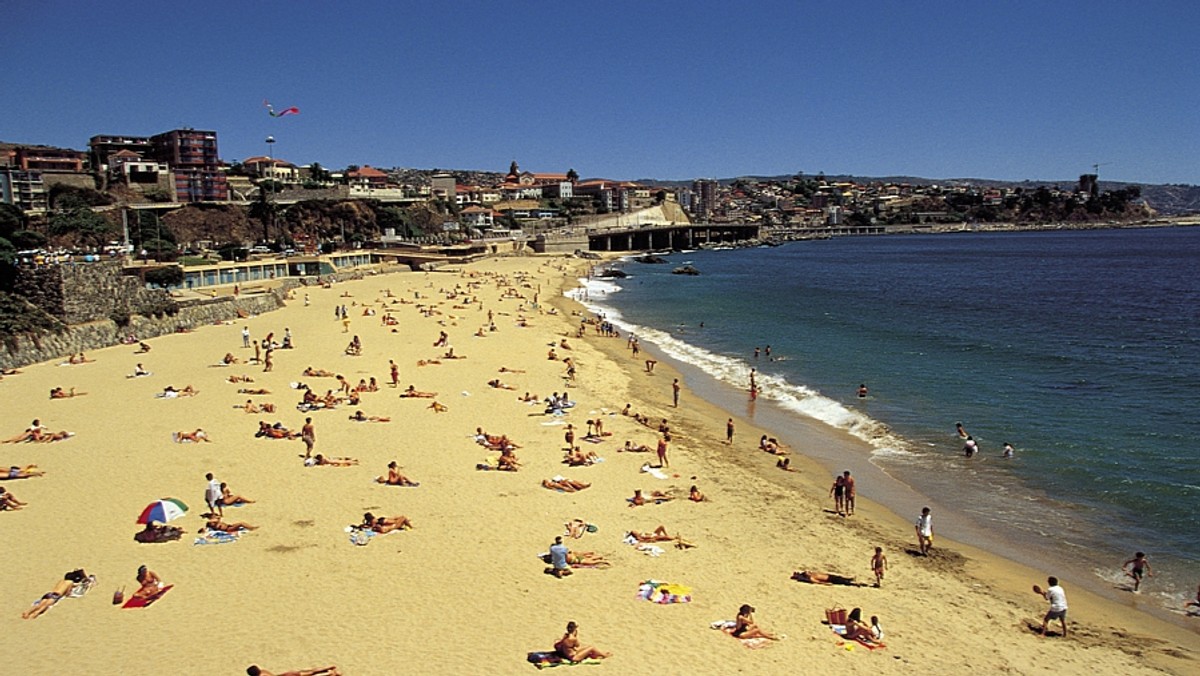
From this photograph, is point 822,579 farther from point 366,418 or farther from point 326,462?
point 366,418

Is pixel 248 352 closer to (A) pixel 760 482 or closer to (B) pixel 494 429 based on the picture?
(B) pixel 494 429

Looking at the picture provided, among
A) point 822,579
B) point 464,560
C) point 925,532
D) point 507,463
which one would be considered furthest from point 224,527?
point 925,532

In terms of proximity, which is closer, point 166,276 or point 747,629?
point 747,629

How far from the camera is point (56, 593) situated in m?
9.42

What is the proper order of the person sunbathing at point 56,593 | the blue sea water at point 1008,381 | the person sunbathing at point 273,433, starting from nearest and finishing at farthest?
1. the person sunbathing at point 56,593
2. the blue sea water at point 1008,381
3. the person sunbathing at point 273,433

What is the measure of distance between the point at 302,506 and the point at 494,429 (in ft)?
18.9

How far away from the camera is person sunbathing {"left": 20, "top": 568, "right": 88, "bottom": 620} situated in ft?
29.9

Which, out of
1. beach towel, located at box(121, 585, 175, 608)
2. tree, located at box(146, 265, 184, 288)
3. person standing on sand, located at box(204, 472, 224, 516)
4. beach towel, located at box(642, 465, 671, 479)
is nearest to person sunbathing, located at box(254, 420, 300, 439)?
person standing on sand, located at box(204, 472, 224, 516)

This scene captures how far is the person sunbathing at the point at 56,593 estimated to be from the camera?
910cm

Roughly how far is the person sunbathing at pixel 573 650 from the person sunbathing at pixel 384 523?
4.23 m

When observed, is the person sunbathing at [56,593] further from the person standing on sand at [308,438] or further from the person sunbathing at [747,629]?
the person sunbathing at [747,629]

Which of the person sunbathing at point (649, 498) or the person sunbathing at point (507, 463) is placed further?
the person sunbathing at point (507, 463)

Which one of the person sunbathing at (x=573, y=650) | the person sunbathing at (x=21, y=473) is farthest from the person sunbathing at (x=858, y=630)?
the person sunbathing at (x=21, y=473)

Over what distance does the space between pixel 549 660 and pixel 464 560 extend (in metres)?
2.95
